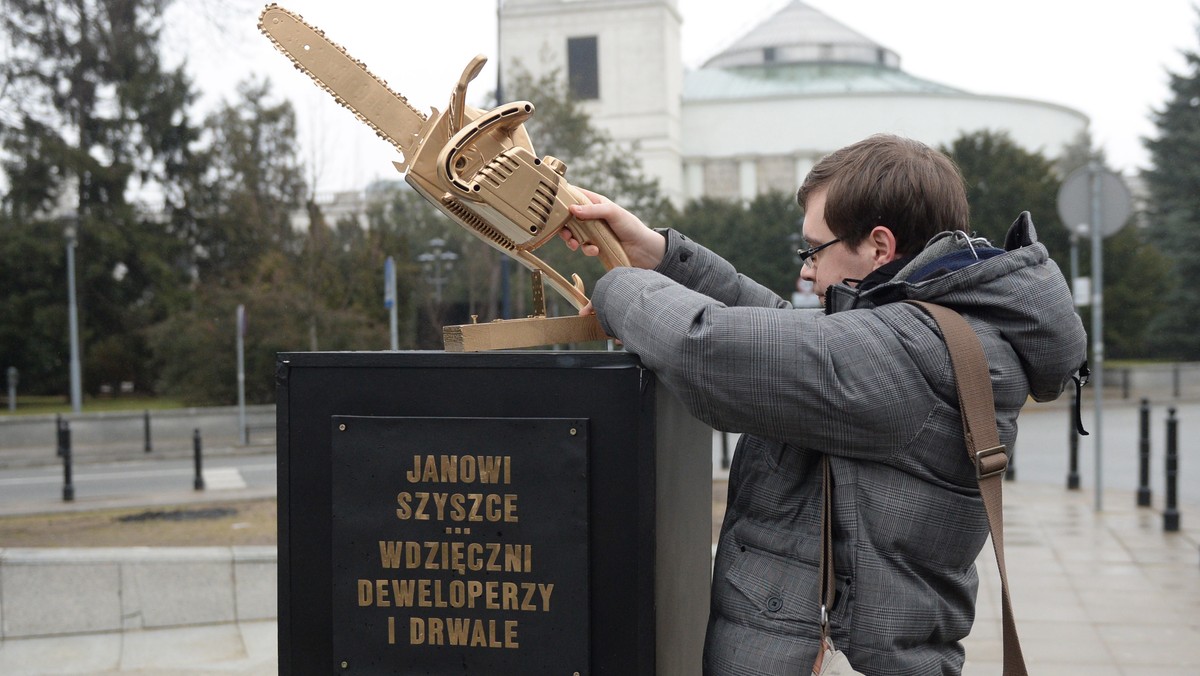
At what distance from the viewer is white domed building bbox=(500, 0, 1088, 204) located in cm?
5759

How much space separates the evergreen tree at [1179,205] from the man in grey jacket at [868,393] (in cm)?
4127

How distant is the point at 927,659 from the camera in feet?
6.10

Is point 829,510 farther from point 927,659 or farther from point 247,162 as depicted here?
point 247,162

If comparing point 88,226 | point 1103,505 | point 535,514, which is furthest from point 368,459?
point 88,226

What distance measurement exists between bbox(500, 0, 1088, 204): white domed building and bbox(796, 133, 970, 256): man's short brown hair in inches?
2130

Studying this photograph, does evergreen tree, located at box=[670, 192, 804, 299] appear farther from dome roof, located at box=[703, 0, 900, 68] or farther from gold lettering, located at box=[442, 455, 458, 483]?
gold lettering, located at box=[442, 455, 458, 483]

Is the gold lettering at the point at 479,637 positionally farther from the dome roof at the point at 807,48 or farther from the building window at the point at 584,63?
the dome roof at the point at 807,48

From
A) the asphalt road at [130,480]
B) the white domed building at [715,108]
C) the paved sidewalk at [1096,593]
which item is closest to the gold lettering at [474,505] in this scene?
the paved sidewalk at [1096,593]

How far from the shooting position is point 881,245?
1973 millimetres

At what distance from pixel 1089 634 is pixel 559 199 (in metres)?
5.26

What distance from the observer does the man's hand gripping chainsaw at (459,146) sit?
1994 millimetres

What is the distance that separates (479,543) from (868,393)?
677 mm

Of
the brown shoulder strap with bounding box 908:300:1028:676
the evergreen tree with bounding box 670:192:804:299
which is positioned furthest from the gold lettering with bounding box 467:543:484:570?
the evergreen tree with bounding box 670:192:804:299

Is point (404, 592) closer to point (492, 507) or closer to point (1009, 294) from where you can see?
point (492, 507)
